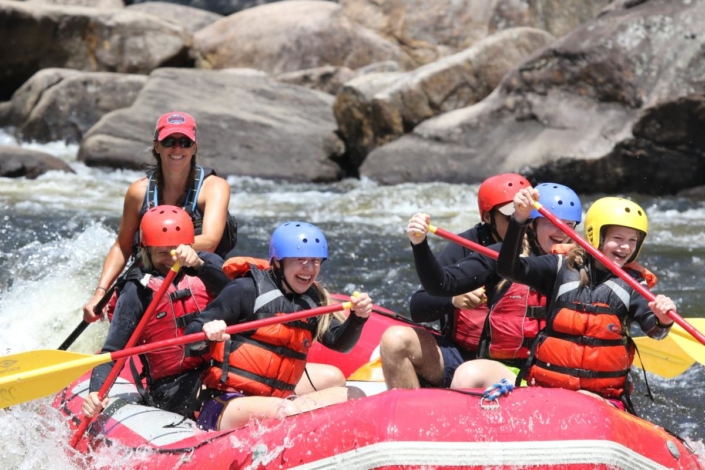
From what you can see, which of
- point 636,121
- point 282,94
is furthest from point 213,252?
point 282,94

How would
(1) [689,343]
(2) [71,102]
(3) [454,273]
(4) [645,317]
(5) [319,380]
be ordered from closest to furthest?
(4) [645,317], (1) [689,343], (3) [454,273], (5) [319,380], (2) [71,102]

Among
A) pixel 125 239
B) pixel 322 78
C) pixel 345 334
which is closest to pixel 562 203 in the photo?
pixel 345 334

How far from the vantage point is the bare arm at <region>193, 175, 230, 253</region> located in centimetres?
473

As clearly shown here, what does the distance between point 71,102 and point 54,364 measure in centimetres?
1088

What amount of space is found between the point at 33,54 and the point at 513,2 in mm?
7364

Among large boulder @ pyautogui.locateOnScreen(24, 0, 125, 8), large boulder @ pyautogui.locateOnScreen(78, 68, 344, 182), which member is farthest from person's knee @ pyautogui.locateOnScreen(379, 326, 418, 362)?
large boulder @ pyautogui.locateOnScreen(24, 0, 125, 8)

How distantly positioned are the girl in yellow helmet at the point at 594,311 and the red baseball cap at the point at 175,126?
68.4 inches

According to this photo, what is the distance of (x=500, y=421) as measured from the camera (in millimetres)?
3244

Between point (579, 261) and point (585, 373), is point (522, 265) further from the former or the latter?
point (585, 373)

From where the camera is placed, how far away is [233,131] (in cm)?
1288

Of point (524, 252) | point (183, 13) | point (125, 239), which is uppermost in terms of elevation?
point (183, 13)

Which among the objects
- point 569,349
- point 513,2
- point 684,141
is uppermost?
point 513,2

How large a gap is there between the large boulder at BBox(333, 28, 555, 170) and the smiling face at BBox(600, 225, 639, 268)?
344 inches

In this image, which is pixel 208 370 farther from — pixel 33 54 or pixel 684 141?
pixel 33 54
